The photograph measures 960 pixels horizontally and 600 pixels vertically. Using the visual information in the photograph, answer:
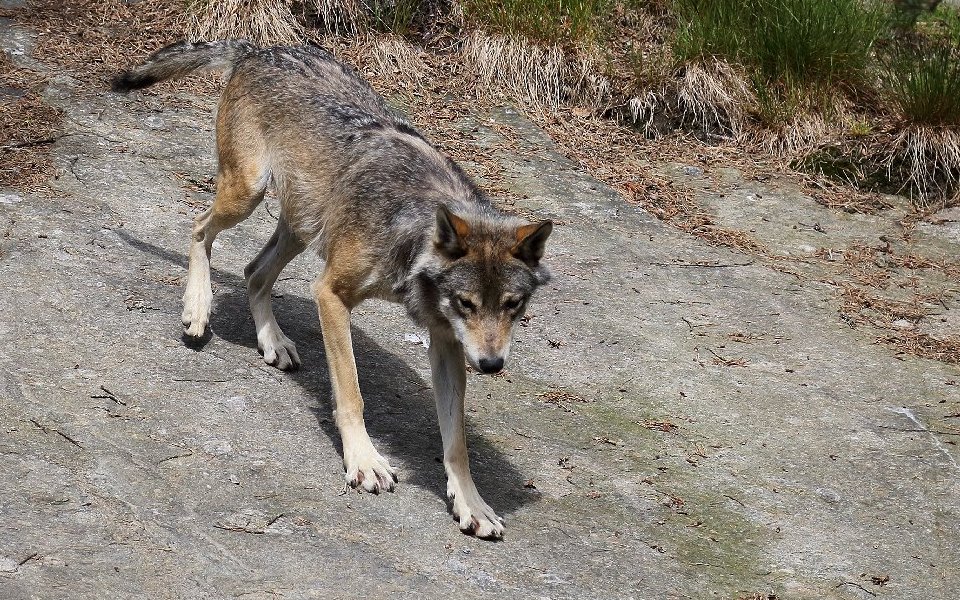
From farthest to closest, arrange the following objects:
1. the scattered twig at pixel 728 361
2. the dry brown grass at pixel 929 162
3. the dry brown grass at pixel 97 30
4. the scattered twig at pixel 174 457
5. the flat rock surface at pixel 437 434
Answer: the dry brown grass at pixel 929 162
the dry brown grass at pixel 97 30
the scattered twig at pixel 728 361
the scattered twig at pixel 174 457
the flat rock surface at pixel 437 434

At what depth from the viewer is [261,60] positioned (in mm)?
6613

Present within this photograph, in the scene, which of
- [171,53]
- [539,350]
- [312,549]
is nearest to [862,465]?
[539,350]

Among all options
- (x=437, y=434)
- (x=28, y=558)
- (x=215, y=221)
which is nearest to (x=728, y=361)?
(x=437, y=434)

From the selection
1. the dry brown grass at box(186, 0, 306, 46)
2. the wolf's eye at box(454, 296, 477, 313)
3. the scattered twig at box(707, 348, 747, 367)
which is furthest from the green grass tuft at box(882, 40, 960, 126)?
the wolf's eye at box(454, 296, 477, 313)

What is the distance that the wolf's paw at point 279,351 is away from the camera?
20.5 ft

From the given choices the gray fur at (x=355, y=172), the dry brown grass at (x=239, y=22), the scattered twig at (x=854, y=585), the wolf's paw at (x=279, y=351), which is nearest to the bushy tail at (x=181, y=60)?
the gray fur at (x=355, y=172)

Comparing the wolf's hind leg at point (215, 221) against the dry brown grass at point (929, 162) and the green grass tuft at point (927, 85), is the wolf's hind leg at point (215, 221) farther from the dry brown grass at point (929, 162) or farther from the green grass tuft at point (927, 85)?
the green grass tuft at point (927, 85)

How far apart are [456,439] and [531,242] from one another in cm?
106

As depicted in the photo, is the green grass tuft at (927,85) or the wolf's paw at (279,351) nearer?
the wolf's paw at (279,351)

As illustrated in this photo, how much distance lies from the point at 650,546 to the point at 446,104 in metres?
6.43

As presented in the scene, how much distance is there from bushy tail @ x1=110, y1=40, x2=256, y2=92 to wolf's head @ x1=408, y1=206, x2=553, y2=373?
2600mm

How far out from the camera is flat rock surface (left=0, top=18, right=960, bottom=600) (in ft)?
15.1

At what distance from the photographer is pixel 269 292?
256 inches

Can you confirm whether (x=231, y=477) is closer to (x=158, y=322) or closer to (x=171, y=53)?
(x=158, y=322)
